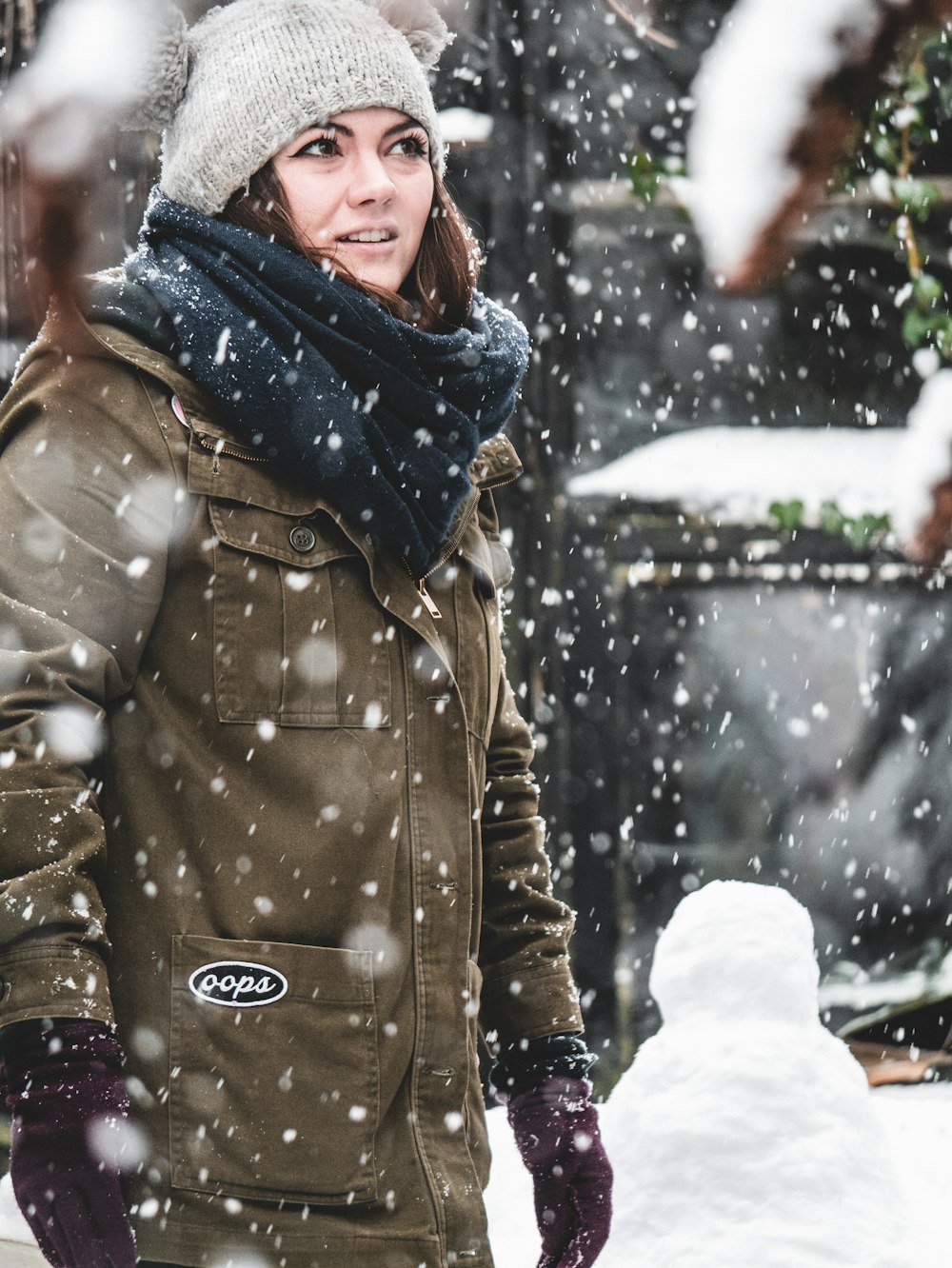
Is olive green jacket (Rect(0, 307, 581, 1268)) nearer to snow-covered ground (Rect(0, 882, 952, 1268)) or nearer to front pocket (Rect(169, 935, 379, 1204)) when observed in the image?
front pocket (Rect(169, 935, 379, 1204))

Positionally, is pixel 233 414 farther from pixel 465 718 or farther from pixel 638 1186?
pixel 638 1186

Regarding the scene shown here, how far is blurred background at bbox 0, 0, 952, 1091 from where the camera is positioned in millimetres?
4828

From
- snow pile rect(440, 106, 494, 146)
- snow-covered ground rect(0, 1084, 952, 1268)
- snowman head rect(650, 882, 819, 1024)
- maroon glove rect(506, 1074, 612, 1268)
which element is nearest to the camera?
maroon glove rect(506, 1074, 612, 1268)

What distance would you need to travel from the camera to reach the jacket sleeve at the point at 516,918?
2320 mm

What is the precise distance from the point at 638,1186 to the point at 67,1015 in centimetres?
201

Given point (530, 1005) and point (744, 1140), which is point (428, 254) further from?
point (744, 1140)

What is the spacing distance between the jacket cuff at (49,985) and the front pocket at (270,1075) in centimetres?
16

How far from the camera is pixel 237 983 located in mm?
1796

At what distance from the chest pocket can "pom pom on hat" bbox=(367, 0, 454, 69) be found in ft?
3.23

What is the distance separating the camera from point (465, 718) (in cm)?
208

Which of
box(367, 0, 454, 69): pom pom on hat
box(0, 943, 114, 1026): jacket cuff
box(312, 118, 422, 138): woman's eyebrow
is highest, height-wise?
box(367, 0, 454, 69): pom pom on hat

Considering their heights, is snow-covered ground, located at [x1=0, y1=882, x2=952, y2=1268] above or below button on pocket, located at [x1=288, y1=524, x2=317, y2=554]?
below

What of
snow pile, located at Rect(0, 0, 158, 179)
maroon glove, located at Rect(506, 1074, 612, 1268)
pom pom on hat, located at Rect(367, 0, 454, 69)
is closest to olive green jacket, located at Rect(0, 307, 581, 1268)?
maroon glove, located at Rect(506, 1074, 612, 1268)

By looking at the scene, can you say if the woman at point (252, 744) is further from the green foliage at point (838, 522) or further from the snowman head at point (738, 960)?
the green foliage at point (838, 522)
